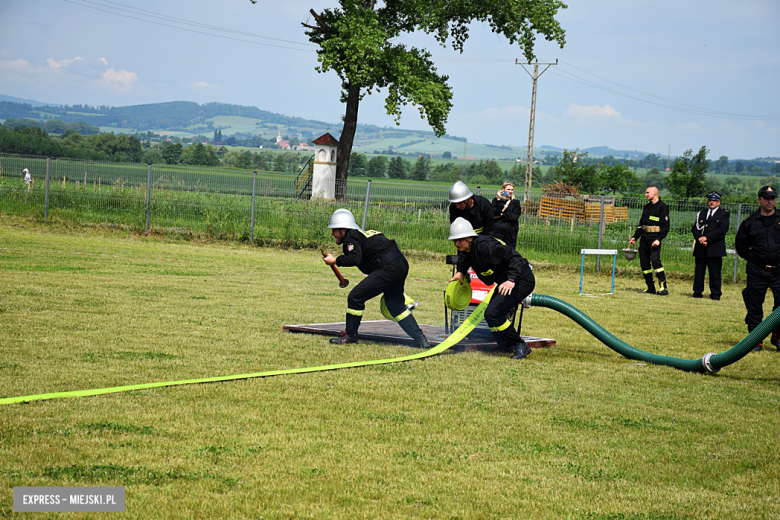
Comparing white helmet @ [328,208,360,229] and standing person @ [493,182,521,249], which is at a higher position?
standing person @ [493,182,521,249]

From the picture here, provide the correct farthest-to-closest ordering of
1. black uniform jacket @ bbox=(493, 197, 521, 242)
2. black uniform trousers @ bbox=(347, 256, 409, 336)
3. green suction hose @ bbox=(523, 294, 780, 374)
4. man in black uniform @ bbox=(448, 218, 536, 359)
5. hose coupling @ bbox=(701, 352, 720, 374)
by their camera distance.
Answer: black uniform jacket @ bbox=(493, 197, 521, 242)
black uniform trousers @ bbox=(347, 256, 409, 336)
man in black uniform @ bbox=(448, 218, 536, 359)
hose coupling @ bbox=(701, 352, 720, 374)
green suction hose @ bbox=(523, 294, 780, 374)

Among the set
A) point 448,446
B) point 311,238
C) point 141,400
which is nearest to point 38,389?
point 141,400

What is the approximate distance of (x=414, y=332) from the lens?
7.91m

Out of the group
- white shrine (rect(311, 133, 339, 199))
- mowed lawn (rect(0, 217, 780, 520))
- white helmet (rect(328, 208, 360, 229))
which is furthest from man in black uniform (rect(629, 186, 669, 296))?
white shrine (rect(311, 133, 339, 199))

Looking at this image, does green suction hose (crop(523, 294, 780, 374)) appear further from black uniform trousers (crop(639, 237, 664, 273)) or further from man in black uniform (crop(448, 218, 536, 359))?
black uniform trousers (crop(639, 237, 664, 273))

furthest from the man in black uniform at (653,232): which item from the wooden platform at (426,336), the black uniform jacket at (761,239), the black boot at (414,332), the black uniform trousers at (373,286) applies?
the black uniform trousers at (373,286)

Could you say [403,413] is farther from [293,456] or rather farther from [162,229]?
[162,229]

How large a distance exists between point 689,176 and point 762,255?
43.7 m

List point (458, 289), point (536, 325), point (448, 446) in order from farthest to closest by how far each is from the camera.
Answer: point (536, 325) → point (458, 289) → point (448, 446)

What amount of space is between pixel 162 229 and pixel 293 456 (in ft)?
60.1

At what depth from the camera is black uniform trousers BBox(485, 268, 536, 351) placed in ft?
24.4

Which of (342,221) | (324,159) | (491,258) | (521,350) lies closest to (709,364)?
(521,350)

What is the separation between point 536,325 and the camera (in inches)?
398

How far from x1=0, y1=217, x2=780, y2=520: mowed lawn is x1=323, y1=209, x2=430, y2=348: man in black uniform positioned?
1.20 feet
